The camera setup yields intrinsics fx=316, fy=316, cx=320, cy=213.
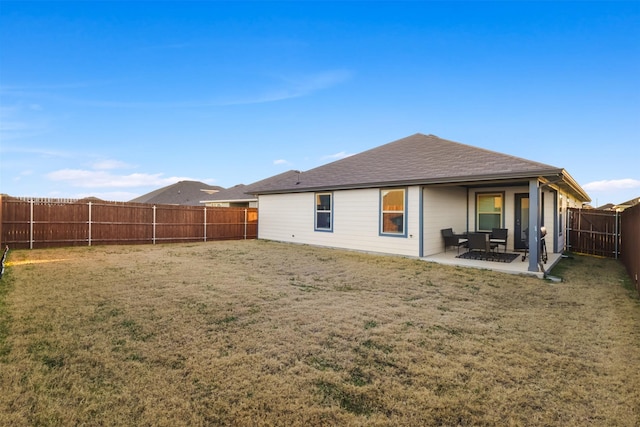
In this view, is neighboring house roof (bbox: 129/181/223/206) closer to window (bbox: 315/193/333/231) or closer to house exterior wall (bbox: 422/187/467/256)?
window (bbox: 315/193/333/231)

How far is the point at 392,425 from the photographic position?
7.73 ft

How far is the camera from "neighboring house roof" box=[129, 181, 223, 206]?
33188 mm

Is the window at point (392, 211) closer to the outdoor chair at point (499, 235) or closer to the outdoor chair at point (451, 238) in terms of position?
the outdoor chair at point (451, 238)

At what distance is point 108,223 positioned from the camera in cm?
1463

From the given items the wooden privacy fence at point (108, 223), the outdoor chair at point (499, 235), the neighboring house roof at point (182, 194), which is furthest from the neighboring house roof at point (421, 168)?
the neighboring house roof at point (182, 194)

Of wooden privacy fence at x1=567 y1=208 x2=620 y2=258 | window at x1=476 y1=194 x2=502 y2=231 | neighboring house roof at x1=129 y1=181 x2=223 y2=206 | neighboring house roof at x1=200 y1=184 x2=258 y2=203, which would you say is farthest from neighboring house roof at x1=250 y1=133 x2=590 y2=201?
neighboring house roof at x1=129 y1=181 x2=223 y2=206

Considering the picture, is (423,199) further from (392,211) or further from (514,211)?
(514,211)

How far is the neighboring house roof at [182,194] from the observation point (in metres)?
33.2

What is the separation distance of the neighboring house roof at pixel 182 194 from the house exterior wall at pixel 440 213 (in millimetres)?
25943

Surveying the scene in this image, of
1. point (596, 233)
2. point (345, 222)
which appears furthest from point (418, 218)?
point (596, 233)

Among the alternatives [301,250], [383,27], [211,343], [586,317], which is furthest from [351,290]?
[383,27]

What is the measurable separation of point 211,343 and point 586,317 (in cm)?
586

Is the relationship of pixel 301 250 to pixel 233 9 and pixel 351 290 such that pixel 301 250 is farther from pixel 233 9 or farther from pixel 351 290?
pixel 233 9

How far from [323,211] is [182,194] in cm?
2623
